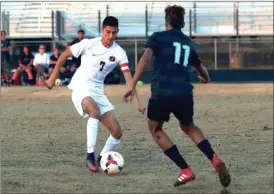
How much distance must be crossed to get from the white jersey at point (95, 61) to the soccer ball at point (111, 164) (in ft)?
3.07

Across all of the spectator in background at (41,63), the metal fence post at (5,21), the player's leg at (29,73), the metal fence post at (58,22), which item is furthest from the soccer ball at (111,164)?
the metal fence post at (5,21)

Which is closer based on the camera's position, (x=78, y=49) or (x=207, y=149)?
(x=207, y=149)

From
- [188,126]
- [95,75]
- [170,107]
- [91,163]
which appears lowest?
[91,163]

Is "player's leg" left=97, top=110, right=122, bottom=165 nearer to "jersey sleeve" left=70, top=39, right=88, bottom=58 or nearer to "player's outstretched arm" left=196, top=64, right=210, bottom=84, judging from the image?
"jersey sleeve" left=70, top=39, right=88, bottom=58

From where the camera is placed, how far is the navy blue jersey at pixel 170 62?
7121 millimetres

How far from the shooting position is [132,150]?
9883 millimetres

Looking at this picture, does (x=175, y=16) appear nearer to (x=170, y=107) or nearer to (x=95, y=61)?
(x=170, y=107)

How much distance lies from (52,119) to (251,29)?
19821 millimetres

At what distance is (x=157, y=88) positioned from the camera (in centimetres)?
724

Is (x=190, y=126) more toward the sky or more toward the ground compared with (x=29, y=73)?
more toward the sky

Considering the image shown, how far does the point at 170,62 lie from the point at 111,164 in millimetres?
1633

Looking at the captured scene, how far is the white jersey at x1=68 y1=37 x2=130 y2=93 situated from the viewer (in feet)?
28.2

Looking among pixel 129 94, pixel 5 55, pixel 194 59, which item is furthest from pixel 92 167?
pixel 5 55

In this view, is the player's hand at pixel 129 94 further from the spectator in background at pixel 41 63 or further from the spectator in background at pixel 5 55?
the spectator in background at pixel 5 55
